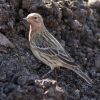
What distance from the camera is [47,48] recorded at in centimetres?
754

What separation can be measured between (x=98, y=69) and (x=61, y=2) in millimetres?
1454

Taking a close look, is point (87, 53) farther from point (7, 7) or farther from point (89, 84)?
point (7, 7)

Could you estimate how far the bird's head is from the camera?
294 inches

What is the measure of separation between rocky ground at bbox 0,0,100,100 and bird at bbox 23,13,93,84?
17cm

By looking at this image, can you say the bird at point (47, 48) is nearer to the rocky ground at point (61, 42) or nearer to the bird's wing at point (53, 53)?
the bird's wing at point (53, 53)

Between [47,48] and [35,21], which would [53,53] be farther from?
[35,21]

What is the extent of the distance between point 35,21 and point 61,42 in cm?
78

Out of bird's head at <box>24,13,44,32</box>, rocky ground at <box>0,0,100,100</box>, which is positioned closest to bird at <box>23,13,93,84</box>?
bird's head at <box>24,13,44,32</box>

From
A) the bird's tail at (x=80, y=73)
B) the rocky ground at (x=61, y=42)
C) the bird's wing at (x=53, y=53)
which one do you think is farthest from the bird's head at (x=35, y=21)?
the bird's tail at (x=80, y=73)

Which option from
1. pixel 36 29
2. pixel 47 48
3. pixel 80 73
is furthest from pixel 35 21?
pixel 80 73

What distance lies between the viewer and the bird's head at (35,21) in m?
7.48

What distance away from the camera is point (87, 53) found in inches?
322

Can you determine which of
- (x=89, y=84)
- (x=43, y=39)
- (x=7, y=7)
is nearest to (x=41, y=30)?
(x=43, y=39)

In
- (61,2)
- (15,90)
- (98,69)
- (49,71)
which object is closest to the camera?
(15,90)
